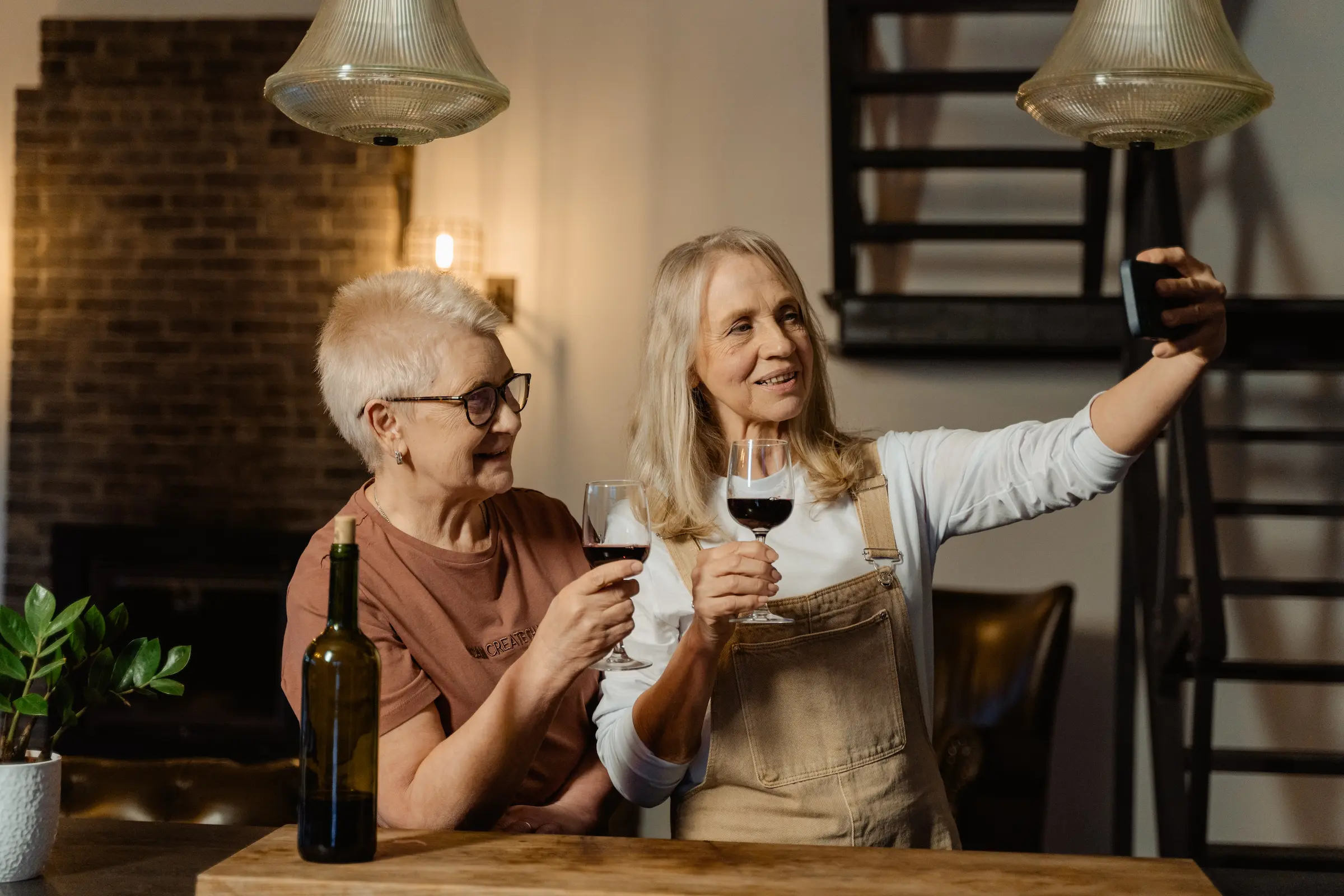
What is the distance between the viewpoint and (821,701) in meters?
1.92

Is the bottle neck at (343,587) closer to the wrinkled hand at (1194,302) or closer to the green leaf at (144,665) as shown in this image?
the green leaf at (144,665)

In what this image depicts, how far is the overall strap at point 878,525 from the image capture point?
1.96m

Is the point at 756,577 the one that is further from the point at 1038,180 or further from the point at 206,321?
the point at 206,321

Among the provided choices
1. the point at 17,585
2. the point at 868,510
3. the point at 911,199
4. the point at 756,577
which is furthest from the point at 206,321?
the point at 756,577

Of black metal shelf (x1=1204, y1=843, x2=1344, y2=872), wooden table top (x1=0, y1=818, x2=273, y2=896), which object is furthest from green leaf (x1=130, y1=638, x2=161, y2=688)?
black metal shelf (x1=1204, y1=843, x2=1344, y2=872)

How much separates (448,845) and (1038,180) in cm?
355

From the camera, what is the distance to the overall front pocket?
189 centimetres

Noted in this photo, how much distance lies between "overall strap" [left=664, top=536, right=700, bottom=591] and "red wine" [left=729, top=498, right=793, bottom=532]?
26 cm

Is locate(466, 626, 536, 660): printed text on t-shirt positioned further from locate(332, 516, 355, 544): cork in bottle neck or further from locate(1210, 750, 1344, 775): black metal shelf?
locate(1210, 750, 1344, 775): black metal shelf

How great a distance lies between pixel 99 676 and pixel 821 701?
98 cm

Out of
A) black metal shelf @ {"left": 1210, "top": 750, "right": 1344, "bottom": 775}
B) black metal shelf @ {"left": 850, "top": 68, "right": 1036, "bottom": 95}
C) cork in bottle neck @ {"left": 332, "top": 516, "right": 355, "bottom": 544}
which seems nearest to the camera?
cork in bottle neck @ {"left": 332, "top": 516, "right": 355, "bottom": 544}

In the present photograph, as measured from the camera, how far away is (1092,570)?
427cm

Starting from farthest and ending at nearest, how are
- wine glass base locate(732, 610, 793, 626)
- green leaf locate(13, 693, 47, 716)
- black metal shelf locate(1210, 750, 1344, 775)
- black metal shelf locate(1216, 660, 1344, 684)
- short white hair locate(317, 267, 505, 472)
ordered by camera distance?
black metal shelf locate(1210, 750, 1344, 775)
black metal shelf locate(1216, 660, 1344, 684)
short white hair locate(317, 267, 505, 472)
wine glass base locate(732, 610, 793, 626)
green leaf locate(13, 693, 47, 716)

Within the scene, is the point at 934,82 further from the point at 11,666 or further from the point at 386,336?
the point at 11,666
